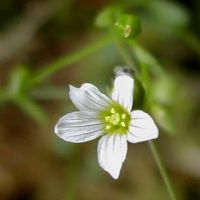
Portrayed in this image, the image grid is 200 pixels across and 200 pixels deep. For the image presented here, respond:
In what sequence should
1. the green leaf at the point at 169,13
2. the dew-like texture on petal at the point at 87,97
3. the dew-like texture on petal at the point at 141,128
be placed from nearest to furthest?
the dew-like texture on petal at the point at 141,128 < the dew-like texture on petal at the point at 87,97 < the green leaf at the point at 169,13

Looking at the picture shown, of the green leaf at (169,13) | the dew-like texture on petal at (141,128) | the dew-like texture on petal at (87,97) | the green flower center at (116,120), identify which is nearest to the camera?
the dew-like texture on petal at (141,128)

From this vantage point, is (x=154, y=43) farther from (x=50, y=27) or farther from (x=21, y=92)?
(x=21, y=92)

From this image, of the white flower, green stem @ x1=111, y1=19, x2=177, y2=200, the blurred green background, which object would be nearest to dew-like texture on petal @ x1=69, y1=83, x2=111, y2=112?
the white flower

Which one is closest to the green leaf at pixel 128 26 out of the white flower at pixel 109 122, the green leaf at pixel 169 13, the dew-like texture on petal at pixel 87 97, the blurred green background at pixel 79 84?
the white flower at pixel 109 122

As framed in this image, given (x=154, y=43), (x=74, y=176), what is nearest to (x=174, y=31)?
(x=154, y=43)

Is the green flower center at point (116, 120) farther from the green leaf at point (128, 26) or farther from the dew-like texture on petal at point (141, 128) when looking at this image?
the green leaf at point (128, 26)

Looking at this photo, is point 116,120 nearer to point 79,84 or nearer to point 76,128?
point 76,128

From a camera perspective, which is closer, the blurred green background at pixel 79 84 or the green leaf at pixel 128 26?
the green leaf at pixel 128 26

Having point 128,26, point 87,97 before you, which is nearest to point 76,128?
point 87,97
